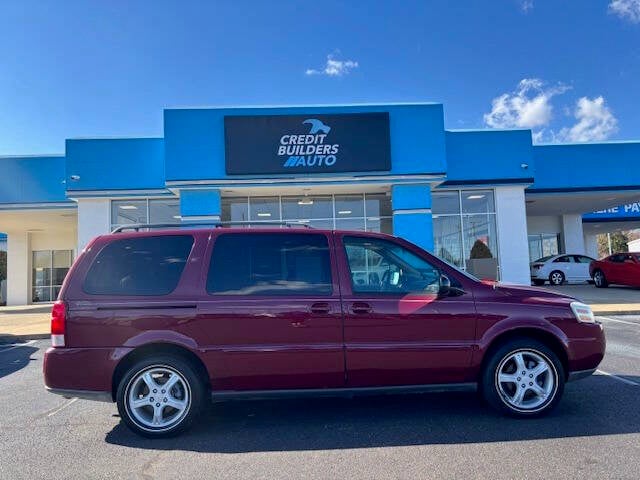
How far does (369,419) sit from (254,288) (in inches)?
67.9

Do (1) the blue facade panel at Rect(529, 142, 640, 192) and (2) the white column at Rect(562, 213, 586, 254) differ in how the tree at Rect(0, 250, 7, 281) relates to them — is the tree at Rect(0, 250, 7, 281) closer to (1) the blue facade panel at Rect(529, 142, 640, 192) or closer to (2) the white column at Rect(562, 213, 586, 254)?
(1) the blue facade panel at Rect(529, 142, 640, 192)

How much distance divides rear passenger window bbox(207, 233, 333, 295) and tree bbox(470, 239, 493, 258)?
552 inches

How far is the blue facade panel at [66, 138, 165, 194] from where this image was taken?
16422 millimetres

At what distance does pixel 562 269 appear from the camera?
21516 mm

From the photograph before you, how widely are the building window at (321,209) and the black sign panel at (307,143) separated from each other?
2.30m

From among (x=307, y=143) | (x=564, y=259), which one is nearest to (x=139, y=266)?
(x=307, y=143)

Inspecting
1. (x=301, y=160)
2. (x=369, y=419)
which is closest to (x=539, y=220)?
(x=301, y=160)

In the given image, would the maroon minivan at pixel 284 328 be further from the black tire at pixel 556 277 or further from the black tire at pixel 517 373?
the black tire at pixel 556 277

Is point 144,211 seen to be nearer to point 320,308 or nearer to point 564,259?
point 320,308

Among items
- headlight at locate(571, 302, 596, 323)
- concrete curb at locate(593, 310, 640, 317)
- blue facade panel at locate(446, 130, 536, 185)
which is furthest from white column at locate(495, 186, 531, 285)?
headlight at locate(571, 302, 596, 323)

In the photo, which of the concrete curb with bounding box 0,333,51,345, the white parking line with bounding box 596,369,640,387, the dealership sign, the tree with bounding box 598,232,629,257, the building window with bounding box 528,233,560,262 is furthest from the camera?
the tree with bounding box 598,232,629,257

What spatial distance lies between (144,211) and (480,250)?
1224 cm

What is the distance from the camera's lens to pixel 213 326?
173 inches

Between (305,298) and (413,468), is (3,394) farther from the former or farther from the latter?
(413,468)
